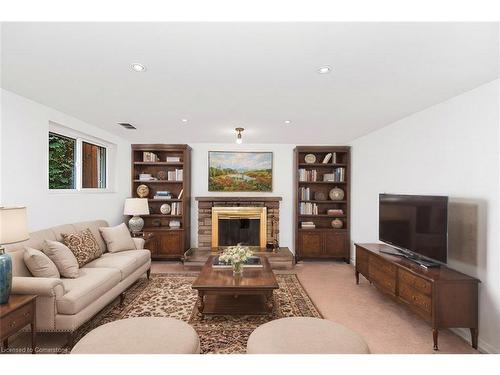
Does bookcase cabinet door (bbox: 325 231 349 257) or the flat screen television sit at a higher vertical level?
the flat screen television

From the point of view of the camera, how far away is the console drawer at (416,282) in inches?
91.9

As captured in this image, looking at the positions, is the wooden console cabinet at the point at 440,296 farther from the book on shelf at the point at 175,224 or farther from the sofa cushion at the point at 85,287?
the book on shelf at the point at 175,224

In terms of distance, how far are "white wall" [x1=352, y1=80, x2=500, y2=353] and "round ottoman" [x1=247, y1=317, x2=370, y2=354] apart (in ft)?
5.10

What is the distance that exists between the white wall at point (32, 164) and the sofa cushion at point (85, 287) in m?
0.96

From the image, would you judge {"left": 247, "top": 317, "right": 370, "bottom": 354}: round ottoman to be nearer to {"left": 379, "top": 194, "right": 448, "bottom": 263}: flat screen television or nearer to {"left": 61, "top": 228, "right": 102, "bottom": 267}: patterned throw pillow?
{"left": 379, "top": 194, "right": 448, "bottom": 263}: flat screen television

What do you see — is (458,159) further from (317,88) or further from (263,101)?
(263,101)

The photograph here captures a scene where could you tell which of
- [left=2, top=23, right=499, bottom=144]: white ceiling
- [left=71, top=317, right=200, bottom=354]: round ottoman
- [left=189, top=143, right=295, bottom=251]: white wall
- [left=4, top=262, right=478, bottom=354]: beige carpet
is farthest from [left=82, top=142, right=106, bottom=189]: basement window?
[left=71, top=317, right=200, bottom=354]: round ottoman

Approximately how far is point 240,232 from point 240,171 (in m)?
1.29

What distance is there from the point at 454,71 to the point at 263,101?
1.64m

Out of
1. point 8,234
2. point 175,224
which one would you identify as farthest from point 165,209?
point 8,234

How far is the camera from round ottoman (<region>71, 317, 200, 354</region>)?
4.88ft

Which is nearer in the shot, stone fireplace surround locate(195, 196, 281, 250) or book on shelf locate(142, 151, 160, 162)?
book on shelf locate(142, 151, 160, 162)

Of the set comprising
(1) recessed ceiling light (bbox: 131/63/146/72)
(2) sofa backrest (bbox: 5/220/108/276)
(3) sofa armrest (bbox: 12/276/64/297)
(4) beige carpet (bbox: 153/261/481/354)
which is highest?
(1) recessed ceiling light (bbox: 131/63/146/72)
